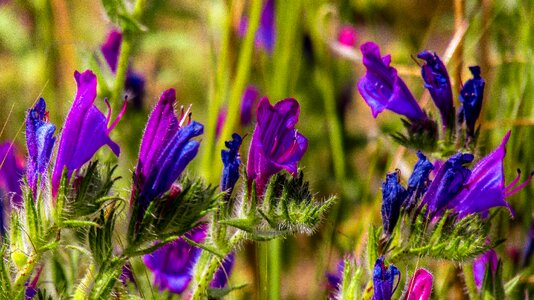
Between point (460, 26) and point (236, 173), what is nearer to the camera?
point (236, 173)

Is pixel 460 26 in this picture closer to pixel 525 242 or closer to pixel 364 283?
pixel 525 242

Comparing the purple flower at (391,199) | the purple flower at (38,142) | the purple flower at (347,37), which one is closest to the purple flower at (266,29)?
the purple flower at (347,37)

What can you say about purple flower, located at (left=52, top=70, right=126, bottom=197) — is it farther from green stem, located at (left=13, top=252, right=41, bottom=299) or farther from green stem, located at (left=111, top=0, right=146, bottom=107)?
green stem, located at (left=111, top=0, right=146, bottom=107)

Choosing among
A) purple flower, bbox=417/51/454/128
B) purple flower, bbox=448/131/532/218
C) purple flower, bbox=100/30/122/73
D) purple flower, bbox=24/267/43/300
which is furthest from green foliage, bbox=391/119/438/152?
purple flower, bbox=100/30/122/73

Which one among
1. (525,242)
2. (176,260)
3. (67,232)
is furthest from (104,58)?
(525,242)

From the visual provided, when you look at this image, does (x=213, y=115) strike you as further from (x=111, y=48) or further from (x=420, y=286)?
(x=420, y=286)

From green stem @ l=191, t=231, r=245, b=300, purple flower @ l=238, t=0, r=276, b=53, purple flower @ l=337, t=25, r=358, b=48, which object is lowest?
green stem @ l=191, t=231, r=245, b=300
